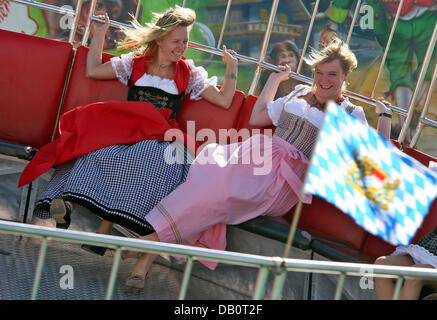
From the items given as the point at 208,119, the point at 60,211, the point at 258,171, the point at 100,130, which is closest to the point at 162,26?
the point at 208,119

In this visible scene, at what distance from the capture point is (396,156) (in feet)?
6.29

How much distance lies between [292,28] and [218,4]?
1072 mm

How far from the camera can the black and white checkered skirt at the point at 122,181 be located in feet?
10.1

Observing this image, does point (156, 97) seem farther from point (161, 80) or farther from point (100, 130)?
point (100, 130)

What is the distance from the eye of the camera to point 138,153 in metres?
3.27

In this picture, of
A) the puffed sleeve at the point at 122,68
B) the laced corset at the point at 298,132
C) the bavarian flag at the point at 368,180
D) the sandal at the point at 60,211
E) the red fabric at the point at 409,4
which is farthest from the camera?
the red fabric at the point at 409,4

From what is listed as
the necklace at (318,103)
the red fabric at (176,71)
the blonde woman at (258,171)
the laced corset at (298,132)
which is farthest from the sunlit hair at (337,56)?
the red fabric at (176,71)

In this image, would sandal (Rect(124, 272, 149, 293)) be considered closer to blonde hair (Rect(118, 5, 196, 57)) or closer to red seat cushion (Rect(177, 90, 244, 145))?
red seat cushion (Rect(177, 90, 244, 145))

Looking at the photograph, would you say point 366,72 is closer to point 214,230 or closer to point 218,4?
point 218,4

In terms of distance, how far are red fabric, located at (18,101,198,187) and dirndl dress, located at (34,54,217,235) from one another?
6 centimetres

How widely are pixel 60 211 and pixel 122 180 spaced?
357 mm

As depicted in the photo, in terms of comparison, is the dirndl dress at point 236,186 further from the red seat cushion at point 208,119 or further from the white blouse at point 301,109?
the red seat cushion at point 208,119

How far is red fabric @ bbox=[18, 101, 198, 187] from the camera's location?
3.31m

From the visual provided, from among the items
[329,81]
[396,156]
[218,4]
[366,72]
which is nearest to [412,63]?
[366,72]
